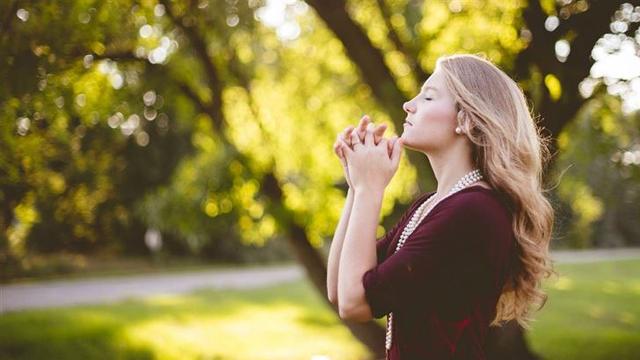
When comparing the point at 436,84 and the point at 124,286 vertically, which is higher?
the point at 436,84

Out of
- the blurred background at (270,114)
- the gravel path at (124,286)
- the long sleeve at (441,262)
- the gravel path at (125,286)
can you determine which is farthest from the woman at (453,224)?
the gravel path at (124,286)

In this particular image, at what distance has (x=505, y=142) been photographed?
188 centimetres

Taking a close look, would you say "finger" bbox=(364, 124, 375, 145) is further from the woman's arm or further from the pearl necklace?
the pearl necklace

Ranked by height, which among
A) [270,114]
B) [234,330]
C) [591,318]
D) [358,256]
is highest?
[358,256]

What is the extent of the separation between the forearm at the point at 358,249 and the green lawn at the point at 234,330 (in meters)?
7.95

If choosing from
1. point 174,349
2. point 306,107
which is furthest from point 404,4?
point 174,349

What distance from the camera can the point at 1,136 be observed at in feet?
15.1

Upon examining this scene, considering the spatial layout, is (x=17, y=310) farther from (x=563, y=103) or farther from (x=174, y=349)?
(x=563, y=103)

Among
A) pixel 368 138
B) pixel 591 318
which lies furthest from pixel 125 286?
pixel 368 138

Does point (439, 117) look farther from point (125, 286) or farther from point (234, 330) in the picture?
point (125, 286)

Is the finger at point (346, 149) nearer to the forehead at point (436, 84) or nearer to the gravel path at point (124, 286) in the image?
the forehead at point (436, 84)

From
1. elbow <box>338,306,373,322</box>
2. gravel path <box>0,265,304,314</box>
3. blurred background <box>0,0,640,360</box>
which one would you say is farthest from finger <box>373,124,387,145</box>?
gravel path <box>0,265,304,314</box>

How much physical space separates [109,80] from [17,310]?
28.8 ft

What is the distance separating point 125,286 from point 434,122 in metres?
19.4
